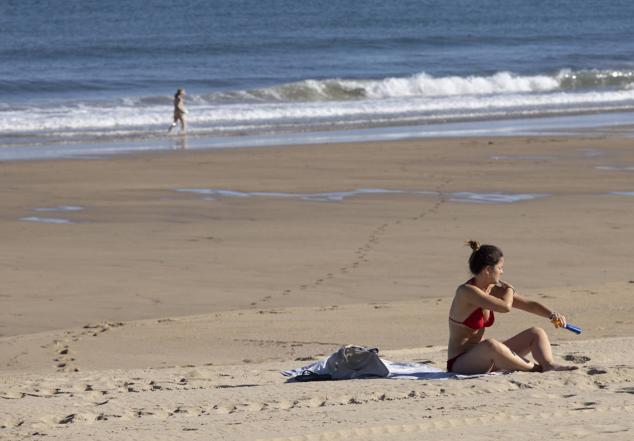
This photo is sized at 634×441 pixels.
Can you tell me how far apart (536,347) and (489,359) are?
335 millimetres

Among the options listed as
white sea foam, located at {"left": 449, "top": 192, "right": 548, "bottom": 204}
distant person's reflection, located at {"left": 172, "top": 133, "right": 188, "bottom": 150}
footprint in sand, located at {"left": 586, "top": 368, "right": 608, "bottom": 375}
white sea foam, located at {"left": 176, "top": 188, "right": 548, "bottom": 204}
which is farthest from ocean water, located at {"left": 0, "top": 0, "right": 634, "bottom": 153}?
footprint in sand, located at {"left": 586, "top": 368, "right": 608, "bottom": 375}

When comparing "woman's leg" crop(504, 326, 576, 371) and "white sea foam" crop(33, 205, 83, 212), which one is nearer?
"woman's leg" crop(504, 326, 576, 371)

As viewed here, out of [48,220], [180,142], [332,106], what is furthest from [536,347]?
[332,106]

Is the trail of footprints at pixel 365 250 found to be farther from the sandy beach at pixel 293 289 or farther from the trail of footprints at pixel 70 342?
the trail of footprints at pixel 70 342

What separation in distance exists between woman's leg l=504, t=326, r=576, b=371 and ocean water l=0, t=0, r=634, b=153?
52.1ft

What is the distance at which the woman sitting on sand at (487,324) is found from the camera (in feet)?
22.2

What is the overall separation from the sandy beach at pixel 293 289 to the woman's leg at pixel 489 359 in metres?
0.19

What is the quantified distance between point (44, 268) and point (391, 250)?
3197mm

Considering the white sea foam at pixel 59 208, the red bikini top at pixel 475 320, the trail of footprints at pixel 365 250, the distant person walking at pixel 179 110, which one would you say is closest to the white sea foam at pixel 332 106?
the distant person walking at pixel 179 110

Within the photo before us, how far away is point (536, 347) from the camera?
6918 millimetres

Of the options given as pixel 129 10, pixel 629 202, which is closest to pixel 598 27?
pixel 129 10

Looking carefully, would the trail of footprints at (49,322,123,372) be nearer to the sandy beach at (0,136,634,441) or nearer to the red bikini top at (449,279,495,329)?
the sandy beach at (0,136,634,441)

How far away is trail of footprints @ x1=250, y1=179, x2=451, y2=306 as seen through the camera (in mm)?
9977

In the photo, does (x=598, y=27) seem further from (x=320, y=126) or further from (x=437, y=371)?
(x=437, y=371)
